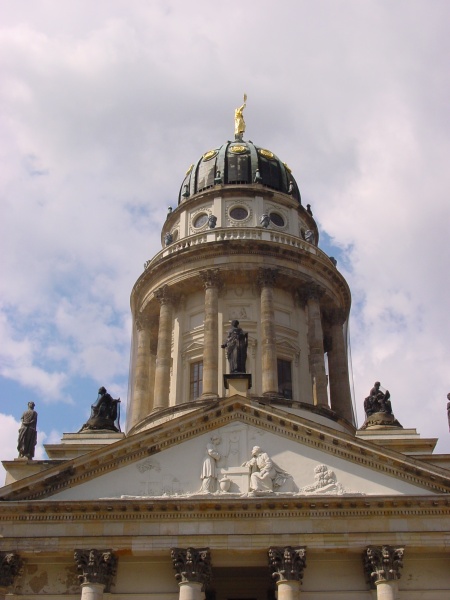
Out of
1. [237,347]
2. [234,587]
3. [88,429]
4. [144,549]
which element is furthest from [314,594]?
[88,429]

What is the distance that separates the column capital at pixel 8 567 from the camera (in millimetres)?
25016

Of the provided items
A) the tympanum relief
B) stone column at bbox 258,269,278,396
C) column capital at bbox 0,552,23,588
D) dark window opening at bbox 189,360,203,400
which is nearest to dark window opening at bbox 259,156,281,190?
stone column at bbox 258,269,278,396

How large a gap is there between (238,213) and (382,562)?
2357 cm

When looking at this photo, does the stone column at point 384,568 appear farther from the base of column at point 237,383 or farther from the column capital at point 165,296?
the column capital at point 165,296

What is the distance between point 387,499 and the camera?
1009 inches

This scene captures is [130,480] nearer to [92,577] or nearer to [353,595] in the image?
[92,577]

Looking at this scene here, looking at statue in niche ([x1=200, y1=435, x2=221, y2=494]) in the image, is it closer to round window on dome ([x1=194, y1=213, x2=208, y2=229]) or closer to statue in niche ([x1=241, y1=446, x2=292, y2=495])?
statue in niche ([x1=241, y1=446, x2=292, y2=495])

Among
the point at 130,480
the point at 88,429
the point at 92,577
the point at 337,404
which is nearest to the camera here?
the point at 92,577

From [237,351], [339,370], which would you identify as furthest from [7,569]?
[339,370]

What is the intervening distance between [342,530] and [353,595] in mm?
2099

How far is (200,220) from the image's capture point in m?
44.7

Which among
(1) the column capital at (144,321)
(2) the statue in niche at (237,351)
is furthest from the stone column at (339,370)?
(1) the column capital at (144,321)

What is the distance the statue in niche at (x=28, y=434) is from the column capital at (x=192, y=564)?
317 inches

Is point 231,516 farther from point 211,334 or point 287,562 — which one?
point 211,334
